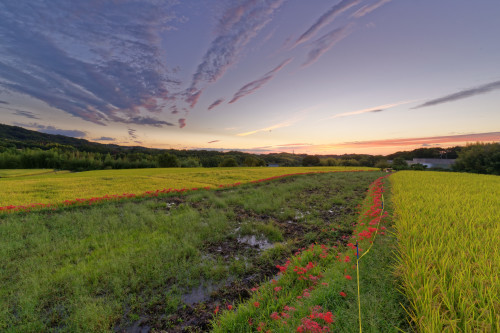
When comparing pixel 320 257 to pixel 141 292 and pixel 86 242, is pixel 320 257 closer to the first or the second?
pixel 141 292

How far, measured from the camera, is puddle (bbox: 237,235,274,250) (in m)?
6.14

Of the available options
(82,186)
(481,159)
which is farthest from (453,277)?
(481,159)

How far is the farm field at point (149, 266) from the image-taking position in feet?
10.7

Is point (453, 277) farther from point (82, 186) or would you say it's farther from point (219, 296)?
point (82, 186)

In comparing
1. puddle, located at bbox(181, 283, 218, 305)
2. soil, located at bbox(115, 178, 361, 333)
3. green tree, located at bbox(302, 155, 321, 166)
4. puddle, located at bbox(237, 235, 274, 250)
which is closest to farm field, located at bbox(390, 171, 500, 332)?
soil, located at bbox(115, 178, 361, 333)

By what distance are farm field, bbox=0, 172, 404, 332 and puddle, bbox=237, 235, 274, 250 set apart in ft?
0.12

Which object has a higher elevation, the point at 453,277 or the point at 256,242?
the point at 453,277

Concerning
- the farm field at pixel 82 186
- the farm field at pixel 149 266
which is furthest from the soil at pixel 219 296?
the farm field at pixel 82 186

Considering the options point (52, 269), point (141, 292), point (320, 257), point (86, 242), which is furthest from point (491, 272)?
point (86, 242)

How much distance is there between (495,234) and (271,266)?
501 cm

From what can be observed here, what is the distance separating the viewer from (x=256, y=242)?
6.46 meters

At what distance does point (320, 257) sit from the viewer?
16.0ft

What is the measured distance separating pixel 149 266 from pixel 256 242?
137 inches

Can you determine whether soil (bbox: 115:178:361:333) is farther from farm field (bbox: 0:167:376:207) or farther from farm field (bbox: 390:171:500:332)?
farm field (bbox: 0:167:376:207)
